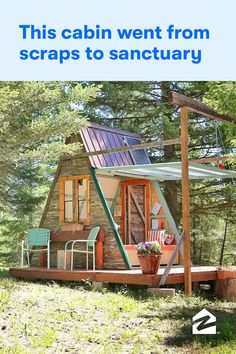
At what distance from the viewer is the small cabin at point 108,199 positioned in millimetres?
11938

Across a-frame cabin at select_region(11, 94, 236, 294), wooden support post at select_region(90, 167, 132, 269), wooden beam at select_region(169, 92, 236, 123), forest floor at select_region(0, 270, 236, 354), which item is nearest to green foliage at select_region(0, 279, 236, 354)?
forest floor at select_region(0, 270, 236, 354)

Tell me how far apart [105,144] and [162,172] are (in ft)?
5.37

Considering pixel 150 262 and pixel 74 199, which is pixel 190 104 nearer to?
pixel 150 262

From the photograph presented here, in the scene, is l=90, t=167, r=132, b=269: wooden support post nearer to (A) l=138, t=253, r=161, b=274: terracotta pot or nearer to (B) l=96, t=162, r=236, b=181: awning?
(B) l=96, t=162, r=236, b=181: awning

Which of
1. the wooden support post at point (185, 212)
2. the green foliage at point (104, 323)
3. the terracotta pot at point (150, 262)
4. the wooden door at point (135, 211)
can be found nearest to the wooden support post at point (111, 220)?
the wooden door at point (135, 211)

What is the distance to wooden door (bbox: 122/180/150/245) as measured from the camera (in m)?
13.1

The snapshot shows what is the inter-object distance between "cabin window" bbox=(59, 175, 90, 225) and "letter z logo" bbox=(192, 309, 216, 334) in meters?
5.50

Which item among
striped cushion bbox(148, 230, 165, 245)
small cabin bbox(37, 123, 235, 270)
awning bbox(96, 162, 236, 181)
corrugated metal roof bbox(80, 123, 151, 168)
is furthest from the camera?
striped cushion bbox(148, 230, 165, 245)

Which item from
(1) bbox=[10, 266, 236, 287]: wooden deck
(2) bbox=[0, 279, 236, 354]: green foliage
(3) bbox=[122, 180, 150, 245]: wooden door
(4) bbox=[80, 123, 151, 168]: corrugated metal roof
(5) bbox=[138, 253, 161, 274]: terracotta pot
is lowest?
(2) bbox=[0, 279, 236, 354]: green foliage

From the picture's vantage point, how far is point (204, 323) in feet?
21.2

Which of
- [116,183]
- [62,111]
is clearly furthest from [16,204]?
[62,111]

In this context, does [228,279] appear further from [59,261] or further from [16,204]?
[16,204]

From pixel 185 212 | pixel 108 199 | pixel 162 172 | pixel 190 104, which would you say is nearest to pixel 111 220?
pixel 108 199

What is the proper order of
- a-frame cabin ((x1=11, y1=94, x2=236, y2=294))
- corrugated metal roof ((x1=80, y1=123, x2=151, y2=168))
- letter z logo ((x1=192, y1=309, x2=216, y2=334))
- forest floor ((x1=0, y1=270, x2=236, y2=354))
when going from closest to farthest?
forest floor ((x1=0, y1=270, x2=236, y2=354))
letter z logo ((x1=192, y1=309, x2=216, y2=334))
a-frame cabin ((x1=11, y1=94, x2=236, y2=294))
corrugated metal roof ((x1=80, y1=123, x2=151, y2=168))
